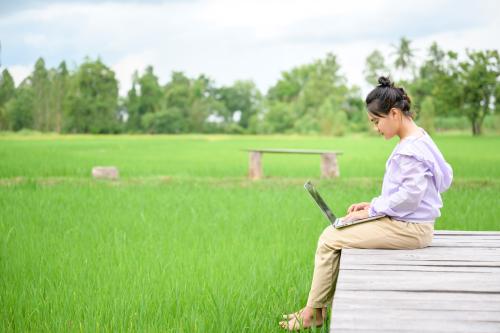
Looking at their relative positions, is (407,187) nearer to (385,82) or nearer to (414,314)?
(385,82)

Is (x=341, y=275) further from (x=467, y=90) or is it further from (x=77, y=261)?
(x=467, y=90)

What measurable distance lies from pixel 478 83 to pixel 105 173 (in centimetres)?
2147

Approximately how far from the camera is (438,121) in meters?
33.0

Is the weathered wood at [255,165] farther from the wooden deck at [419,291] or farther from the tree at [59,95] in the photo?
the tree at [59,95]

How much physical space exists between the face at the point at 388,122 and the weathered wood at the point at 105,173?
A: 7.21 m

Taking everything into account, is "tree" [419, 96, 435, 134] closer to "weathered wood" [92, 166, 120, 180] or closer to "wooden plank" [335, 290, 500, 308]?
"weathered wood" [92, 166, 120, 180]

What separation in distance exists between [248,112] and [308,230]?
29.8 m

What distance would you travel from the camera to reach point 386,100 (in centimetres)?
264

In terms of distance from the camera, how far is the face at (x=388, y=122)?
2688 millimetres

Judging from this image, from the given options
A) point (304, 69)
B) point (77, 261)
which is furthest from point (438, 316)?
point (304, 69)

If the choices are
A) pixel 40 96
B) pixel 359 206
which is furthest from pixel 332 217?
pixel 40 96

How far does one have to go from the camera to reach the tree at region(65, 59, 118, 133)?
24078mm

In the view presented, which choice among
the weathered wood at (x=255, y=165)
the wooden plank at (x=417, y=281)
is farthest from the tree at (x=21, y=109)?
the wooden plank at (x=417, y=281)

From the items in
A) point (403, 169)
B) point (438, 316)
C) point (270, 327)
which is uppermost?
point (403, 169)
